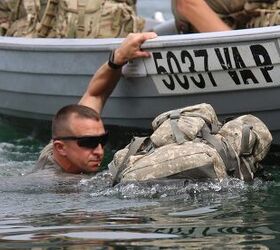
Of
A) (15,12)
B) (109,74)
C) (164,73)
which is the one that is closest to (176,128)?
(109,74)

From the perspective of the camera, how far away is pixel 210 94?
912 cm

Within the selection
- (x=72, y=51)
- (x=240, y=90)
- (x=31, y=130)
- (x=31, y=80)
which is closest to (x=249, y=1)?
(x=240, y=90)

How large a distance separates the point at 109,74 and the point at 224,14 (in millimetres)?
1322

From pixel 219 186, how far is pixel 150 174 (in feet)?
1.43

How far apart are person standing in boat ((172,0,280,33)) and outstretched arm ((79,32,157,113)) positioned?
1.89 ft

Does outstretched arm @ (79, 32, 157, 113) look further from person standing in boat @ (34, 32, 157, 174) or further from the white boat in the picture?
person standing in boat @ (34, 32, 157, 174)

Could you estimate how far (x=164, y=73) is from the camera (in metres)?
9.20

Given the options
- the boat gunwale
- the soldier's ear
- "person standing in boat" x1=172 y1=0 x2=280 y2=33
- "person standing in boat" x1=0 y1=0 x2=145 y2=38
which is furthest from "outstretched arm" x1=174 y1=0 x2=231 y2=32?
the soldier's ear

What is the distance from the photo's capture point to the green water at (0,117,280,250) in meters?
5.98

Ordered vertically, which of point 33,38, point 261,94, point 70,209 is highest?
point 33,38

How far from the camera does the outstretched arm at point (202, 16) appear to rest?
937 centimetres

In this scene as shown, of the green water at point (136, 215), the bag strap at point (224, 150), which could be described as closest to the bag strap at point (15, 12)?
the green water at point (136, 215)

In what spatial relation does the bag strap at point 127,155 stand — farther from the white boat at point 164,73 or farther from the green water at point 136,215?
the white boat at point 164,73

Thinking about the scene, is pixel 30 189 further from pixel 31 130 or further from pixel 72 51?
pixel 31 130
